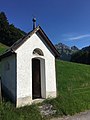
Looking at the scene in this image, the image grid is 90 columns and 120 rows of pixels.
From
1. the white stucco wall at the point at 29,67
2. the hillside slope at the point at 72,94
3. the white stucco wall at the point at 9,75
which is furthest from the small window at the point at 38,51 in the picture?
the hillside slope at the point at 72,94

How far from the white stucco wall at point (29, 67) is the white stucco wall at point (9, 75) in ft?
1.40

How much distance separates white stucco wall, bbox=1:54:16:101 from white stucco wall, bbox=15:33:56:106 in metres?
0.43

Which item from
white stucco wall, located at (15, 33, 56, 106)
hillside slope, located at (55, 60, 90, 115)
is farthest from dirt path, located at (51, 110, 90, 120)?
white stucco wall, located at (15, 33, 56, 106)

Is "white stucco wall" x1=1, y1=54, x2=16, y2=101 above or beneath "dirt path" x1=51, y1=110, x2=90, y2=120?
above

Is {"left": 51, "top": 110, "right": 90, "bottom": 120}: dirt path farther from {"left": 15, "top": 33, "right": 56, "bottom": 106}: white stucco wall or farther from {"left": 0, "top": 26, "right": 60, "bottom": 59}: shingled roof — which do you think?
{"left": 0, "top": 26, "right": 60, "bottom": 59}: shingled roof

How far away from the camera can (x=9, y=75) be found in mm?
15852

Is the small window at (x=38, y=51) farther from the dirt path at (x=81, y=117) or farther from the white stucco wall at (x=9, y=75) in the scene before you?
the dirt path at (x=81, y=117)

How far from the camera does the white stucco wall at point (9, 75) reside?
1495cm

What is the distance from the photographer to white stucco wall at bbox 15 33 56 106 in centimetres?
1485

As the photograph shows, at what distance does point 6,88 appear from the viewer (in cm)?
1642

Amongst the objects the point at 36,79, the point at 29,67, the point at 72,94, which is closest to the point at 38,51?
the point at 29,67

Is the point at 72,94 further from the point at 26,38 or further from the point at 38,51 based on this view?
the point at 26,38

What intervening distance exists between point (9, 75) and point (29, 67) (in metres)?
1.69

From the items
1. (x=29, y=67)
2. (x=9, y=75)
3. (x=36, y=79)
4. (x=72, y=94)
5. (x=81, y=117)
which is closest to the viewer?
(x=81, y=117)
